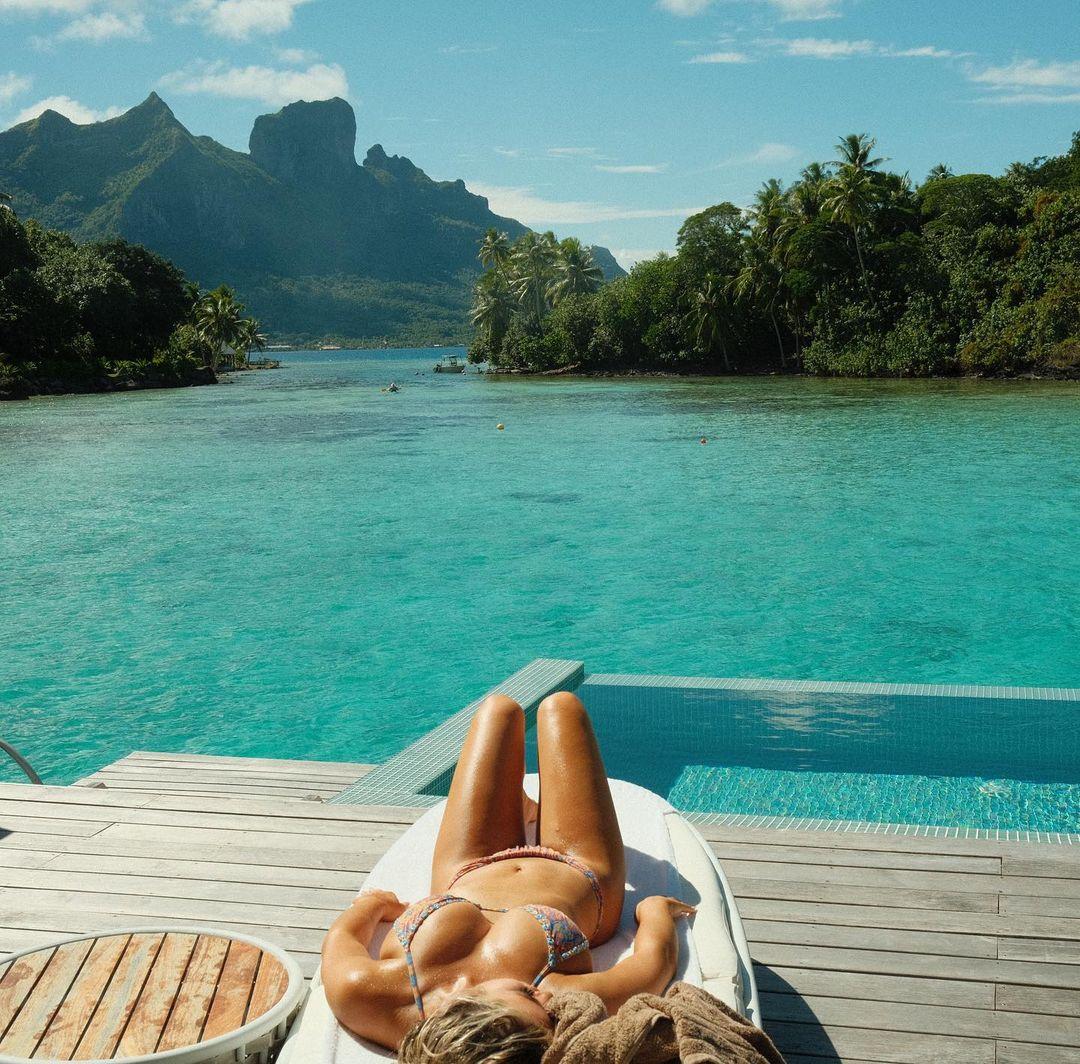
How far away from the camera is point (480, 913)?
176 cm

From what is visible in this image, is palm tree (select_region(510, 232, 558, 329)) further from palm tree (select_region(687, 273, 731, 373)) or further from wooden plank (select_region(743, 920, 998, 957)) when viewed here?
wooden plank (select_region(743, 920, 998, 957))

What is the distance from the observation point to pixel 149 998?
178 centimetres

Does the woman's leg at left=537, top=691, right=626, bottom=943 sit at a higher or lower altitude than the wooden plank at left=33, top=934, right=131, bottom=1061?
higher

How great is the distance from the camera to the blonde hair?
1297 mm

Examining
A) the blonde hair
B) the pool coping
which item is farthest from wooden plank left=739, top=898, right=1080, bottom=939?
the blonde hair

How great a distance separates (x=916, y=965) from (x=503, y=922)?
41.1 inches

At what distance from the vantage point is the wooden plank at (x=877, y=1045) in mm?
1965

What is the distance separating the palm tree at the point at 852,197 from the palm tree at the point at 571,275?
25.3 metres

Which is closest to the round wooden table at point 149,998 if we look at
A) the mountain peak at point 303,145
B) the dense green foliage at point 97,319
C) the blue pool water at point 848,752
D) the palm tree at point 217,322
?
the blue pool water at point 848,752

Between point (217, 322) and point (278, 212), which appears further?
point (278, 212)

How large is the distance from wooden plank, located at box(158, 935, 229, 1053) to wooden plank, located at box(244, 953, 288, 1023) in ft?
0.23

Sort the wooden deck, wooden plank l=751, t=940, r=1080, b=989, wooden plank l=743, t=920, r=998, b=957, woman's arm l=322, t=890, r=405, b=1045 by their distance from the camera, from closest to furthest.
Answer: woman's arm l=322, t=890, r=405, b=1045 < the wooden deck < wooden plank l=751, t=940, r=1080, b=989 < wooden plank l=743, t=920, r=998, b=957

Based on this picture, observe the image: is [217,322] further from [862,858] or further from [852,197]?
[862,858]

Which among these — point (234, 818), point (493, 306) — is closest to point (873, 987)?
point (234, 818)
